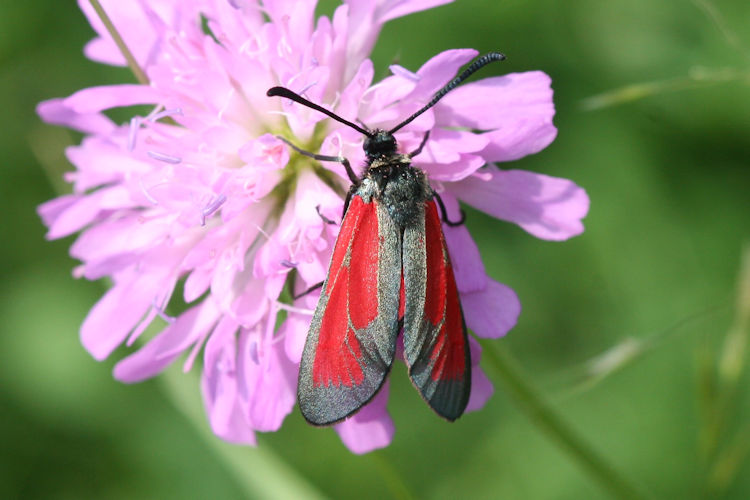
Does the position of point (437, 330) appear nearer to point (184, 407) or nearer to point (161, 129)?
point (161, 129)

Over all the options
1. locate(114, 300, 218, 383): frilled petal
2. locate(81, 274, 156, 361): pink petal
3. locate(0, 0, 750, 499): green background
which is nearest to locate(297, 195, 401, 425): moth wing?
locate(114, 300, 218, 383): frilled petal

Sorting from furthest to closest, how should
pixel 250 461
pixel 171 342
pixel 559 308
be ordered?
pixel 559 308 < pixel 250 461 < pixel 171 342

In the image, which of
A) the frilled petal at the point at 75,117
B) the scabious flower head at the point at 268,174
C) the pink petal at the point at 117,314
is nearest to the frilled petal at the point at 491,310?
the scabious flower head at the point at 268,174

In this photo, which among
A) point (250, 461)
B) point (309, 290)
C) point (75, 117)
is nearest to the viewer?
point (309, 290)

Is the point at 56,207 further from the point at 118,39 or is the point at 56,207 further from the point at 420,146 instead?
the point at 420,146

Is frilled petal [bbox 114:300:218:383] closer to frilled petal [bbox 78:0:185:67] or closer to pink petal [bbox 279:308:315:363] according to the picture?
pink petal [bbox 279:308:315:363]

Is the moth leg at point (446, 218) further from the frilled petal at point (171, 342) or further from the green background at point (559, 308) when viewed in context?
the green background at point (559, 308)

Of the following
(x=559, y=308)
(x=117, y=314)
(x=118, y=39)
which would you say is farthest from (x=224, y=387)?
(x=559, y=308)
